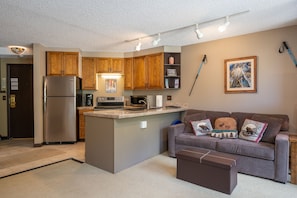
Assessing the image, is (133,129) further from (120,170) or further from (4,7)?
(4,7)

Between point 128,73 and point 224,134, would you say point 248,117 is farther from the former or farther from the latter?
point 128,73

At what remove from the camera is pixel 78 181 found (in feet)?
8.23

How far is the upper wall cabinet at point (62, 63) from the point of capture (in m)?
4.45

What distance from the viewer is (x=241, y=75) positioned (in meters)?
3.58

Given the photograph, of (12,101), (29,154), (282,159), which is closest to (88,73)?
(12,101)

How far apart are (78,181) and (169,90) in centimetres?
294

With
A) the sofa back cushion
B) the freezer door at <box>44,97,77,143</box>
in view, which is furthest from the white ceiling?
the sofa back cushion

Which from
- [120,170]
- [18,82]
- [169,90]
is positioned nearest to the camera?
[120,170]

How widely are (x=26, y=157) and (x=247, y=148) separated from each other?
382cm

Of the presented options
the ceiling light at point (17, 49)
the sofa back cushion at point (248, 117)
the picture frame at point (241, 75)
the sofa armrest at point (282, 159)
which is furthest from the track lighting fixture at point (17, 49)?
the sofa armrest at point (282, 159)

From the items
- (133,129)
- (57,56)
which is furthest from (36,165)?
(57,56)

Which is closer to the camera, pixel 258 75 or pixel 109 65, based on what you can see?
pixel 258 75

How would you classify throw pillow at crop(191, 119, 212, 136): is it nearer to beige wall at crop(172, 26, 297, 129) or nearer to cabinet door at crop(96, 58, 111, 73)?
beige wall at crop(172, 26, 297, 129)

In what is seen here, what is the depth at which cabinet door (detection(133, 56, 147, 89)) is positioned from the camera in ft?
15.7
